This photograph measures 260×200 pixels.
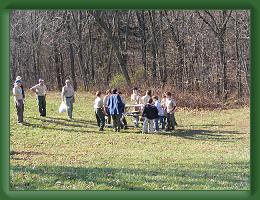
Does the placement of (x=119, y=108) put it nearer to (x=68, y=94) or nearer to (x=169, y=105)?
(x=169, y=105)

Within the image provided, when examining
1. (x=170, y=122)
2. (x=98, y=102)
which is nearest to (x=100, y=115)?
(x=98, y=102)

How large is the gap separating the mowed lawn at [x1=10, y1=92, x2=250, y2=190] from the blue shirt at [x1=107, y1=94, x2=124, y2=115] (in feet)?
2.59

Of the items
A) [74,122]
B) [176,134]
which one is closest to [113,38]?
[74,122]

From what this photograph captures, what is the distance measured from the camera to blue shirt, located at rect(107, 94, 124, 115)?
1755cm

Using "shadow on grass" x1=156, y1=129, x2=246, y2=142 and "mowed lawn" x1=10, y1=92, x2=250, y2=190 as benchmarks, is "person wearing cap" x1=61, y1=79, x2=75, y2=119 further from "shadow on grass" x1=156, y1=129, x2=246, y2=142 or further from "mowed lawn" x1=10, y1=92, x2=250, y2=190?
"shadow on grass" x1=156, y1=129, x2=246, y2=142

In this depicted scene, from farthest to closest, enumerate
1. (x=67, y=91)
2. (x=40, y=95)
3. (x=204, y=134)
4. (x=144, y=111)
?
(x=40, y=95), (x=67, y=91), (x=204, y=134), (x=144, y=111)

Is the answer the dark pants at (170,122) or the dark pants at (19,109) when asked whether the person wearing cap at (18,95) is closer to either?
the dark pants at (19,109)

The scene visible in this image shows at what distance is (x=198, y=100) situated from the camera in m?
27.8

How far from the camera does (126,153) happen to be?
43.2 feet

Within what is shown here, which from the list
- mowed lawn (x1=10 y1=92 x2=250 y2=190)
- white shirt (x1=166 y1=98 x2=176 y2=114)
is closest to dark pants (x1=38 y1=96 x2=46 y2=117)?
mowed lawn (x1=10 y1=92 x2=250 y2=190)
